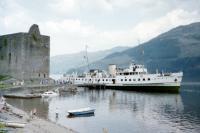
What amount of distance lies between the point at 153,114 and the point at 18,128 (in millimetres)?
20982

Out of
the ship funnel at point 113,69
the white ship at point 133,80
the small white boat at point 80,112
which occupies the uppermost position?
the ship funnel at point 113,69

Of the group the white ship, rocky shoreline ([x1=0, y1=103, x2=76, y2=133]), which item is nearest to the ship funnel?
the white ship

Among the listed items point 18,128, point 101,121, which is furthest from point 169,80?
point 18,128

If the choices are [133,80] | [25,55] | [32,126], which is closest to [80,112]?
[32,126]

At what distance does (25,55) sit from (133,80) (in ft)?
92.1

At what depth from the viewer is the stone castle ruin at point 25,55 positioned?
62.2 meters

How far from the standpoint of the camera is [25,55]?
6250cm

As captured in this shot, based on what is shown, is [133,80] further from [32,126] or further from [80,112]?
[32,126]

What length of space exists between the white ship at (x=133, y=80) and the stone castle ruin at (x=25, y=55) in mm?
21139

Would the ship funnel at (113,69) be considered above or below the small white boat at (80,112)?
above

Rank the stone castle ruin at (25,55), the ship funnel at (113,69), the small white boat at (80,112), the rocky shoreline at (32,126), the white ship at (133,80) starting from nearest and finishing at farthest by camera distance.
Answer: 1. the rocky shoreline at (32,126)
2. the small white boat at (80,112)
3. the stone castle ruin at (25,55)
4. the white ship at (133,80)
5. the ship funnel at (113,69)

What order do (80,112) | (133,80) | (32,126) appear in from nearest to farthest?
(32,126) < (80,112) < (133,80)

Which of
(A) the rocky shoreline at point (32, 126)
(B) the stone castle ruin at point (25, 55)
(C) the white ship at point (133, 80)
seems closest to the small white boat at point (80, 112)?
(A) the rocky shoreline at point (32, 126)

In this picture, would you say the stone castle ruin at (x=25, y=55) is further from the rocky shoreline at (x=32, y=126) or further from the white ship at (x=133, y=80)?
the rocky shoreline at (x=32, y=126)
